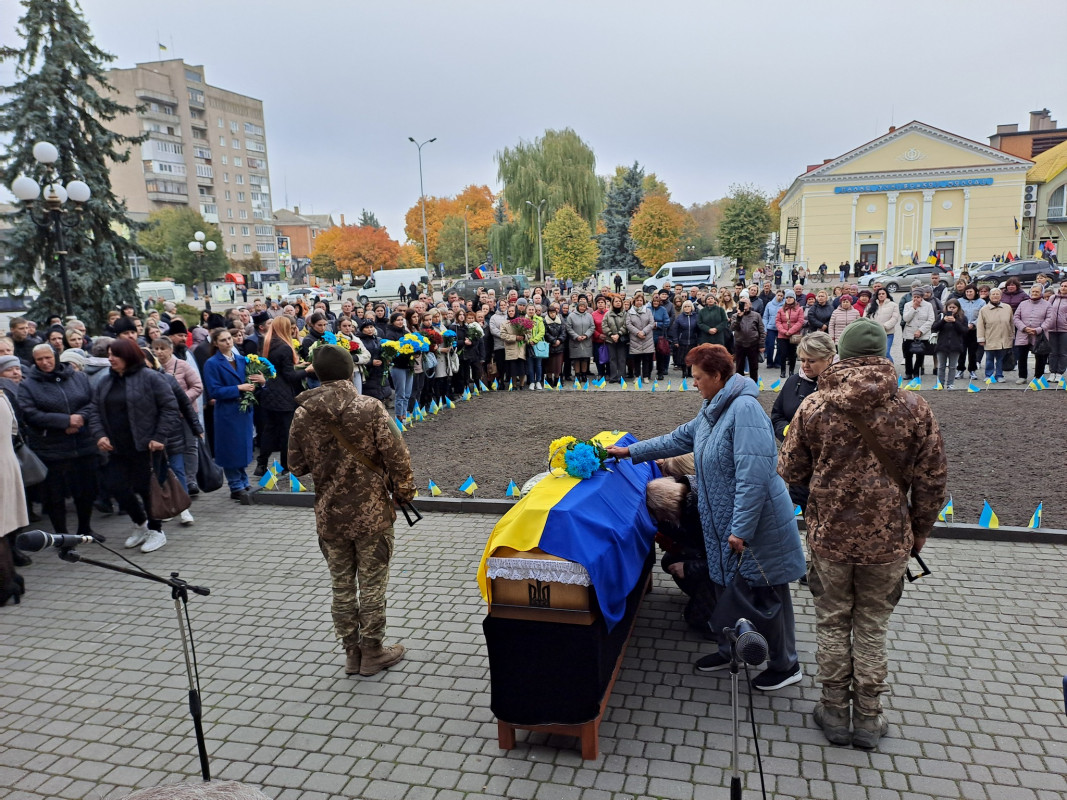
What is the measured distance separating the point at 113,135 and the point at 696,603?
78.5 feet

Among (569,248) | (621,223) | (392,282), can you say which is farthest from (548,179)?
(392,282)

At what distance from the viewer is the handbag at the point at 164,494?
7051 millimetres

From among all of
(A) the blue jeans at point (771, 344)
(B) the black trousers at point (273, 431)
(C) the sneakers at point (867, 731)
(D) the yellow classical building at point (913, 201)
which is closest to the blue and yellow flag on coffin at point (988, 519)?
(C) the sneakers at point (867, 731)

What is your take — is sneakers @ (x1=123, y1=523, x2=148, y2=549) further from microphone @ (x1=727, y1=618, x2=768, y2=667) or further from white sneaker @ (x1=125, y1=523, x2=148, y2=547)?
microphone @ (x1=727, y1=618, x2=768, y2=667)

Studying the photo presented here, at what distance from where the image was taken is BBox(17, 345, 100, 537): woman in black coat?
707cm

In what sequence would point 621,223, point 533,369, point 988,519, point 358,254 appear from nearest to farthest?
point 988,519 → point 533,369 → point 621,223 → point 358,254

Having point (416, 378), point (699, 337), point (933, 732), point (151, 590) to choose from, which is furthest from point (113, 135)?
point (933, 732)

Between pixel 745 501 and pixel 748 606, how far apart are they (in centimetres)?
59

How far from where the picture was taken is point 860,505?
3.63m

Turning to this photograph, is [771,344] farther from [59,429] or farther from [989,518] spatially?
[59,429]

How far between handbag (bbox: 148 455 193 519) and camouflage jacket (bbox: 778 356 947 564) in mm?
6069

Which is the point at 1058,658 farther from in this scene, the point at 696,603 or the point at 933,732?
the point at 696,603

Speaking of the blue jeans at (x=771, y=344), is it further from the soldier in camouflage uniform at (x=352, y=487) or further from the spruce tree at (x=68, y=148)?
the spruce tree at (x=68, y=148)

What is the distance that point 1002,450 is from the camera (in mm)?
8906
